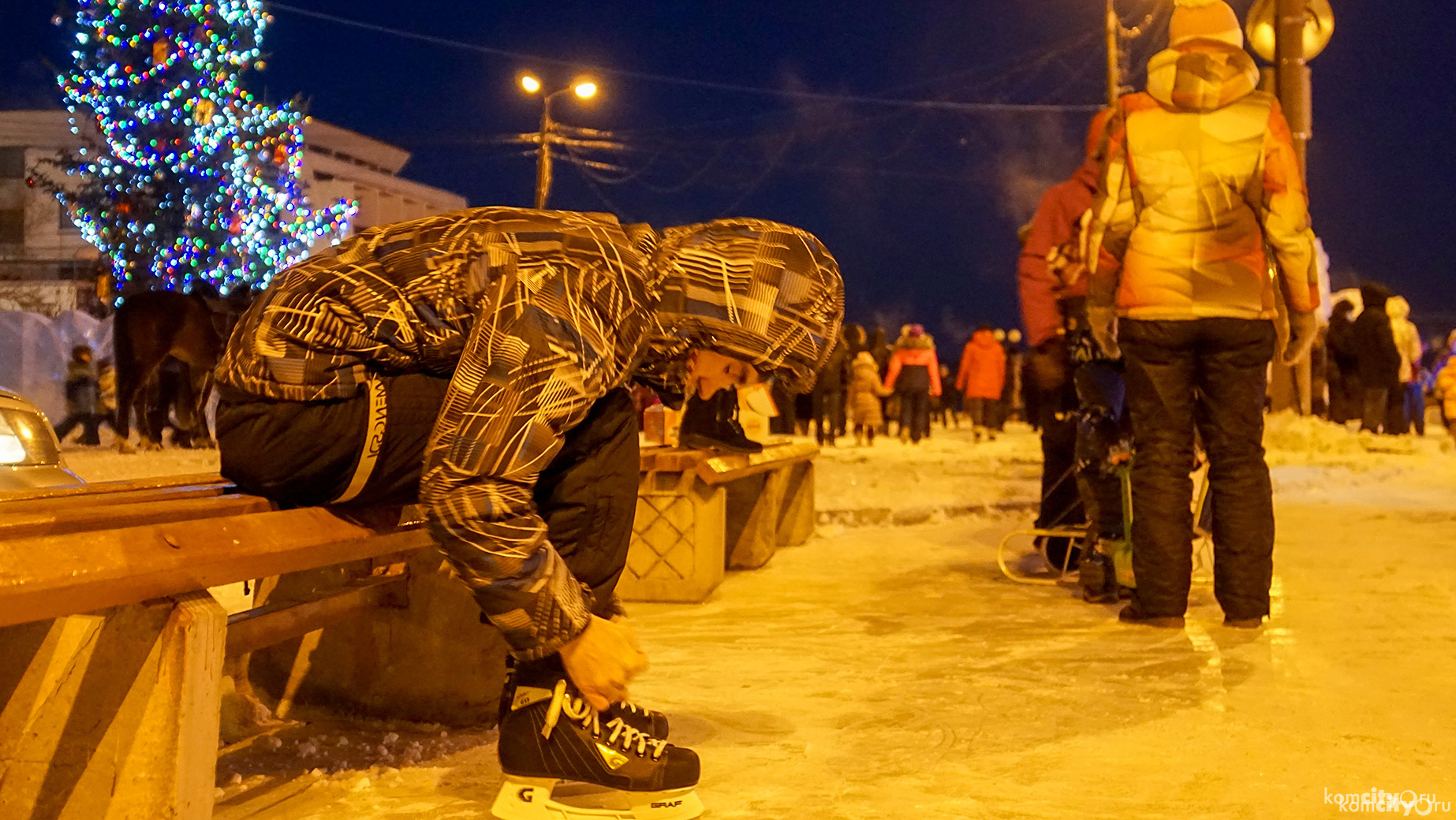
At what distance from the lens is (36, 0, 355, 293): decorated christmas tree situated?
2170 centimetres

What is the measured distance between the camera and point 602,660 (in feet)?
6.34

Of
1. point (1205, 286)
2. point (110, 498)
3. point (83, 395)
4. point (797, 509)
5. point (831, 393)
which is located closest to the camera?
point (110, 498)

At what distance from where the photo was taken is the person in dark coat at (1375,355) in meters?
14.9

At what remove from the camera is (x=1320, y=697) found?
2932 mm

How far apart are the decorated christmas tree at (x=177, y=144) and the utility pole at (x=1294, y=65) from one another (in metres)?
17.9

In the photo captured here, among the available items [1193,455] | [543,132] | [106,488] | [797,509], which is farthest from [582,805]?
[543,132]

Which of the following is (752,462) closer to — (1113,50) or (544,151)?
(544,151)

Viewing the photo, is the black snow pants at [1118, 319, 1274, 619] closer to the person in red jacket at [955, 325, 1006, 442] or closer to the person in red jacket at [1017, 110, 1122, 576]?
the person in red jacket at [1017, 110, 1122, 576]

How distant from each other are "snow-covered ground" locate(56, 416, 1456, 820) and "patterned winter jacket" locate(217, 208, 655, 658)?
593 millimetres

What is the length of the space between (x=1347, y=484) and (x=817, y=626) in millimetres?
6818

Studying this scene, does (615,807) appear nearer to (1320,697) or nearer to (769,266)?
(769,266)

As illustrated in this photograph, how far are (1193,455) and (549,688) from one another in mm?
2601

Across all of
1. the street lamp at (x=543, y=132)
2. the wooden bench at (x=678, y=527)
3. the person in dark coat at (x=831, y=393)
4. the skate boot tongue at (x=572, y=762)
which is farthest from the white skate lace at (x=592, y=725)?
the street lamp at (x=543, y=132)

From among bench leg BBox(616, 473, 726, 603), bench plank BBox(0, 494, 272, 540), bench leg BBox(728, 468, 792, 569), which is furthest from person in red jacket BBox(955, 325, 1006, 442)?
bench plank BBox(0, 494, 272, 540)
